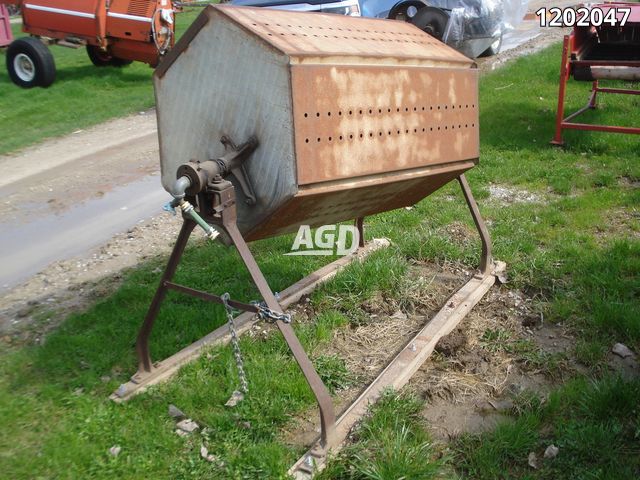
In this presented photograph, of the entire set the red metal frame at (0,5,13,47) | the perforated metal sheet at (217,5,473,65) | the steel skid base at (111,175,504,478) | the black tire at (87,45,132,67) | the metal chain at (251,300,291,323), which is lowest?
the steel skid base at (111,175,504,478)

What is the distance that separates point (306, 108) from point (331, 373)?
1432 mm

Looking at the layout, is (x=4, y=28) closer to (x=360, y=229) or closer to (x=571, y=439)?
(x=360, y=229)

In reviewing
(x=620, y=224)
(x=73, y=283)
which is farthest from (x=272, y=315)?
(x=620, y=224)

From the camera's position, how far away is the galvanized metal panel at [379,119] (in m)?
2.50

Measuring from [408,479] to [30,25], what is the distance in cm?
1064

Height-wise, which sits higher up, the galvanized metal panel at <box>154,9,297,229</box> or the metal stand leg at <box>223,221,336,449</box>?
the galvanized metal panel at <box>154,9,297,229</box>

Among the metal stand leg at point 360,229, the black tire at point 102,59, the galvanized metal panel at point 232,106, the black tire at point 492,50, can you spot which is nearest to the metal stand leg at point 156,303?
the galvanized metal panel at point 232,106

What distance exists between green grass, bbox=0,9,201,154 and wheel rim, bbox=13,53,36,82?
9.2 inches

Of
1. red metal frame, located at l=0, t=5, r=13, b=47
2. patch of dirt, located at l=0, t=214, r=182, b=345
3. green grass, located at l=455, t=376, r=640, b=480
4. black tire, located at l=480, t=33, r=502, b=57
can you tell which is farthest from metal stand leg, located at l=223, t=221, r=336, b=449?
red metal frame, located at l=0, t=5, r=13, b=47

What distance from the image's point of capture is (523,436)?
107 inches

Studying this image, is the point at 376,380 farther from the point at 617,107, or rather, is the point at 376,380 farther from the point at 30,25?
the point at 30,25

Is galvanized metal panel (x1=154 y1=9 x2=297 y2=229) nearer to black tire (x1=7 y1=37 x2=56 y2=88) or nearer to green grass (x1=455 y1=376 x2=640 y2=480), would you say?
green grass (x1=455 y1=376 x2=640 y2=480)

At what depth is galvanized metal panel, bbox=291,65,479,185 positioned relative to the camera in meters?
2.50

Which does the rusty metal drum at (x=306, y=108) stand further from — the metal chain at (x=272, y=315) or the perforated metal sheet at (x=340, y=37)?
the metal chain at (x=272, y=315)
